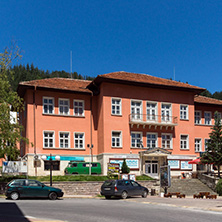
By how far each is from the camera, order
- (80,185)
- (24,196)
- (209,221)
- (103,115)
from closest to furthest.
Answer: (209,221) < (24,196) < (80,185) < (103,115)

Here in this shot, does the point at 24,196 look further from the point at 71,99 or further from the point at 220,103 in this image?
the point at 220,103

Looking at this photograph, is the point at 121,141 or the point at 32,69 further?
the point at 32,69

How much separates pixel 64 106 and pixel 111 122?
18.3 feet

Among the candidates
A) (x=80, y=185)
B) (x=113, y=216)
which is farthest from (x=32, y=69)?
(x=113, y=216)

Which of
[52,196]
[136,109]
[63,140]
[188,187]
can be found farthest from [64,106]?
[52,196]

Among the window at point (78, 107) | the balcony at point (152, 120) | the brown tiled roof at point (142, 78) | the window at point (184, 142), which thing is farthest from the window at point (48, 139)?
the window at point (184, 142)

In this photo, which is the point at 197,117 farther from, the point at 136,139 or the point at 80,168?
the point at 80,168

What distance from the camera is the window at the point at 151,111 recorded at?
41.1 m

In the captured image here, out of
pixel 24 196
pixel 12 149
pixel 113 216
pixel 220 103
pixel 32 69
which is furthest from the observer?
pixel 32 69

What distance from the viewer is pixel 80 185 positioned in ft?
106

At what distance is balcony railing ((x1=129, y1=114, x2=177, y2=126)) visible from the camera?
4021cm

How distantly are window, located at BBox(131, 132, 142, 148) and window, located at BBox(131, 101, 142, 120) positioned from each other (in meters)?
1.87

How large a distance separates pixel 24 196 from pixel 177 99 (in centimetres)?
2498

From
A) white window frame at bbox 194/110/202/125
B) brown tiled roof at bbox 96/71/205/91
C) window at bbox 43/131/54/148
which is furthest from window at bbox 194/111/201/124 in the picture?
window at bbox 43/131/54/148
